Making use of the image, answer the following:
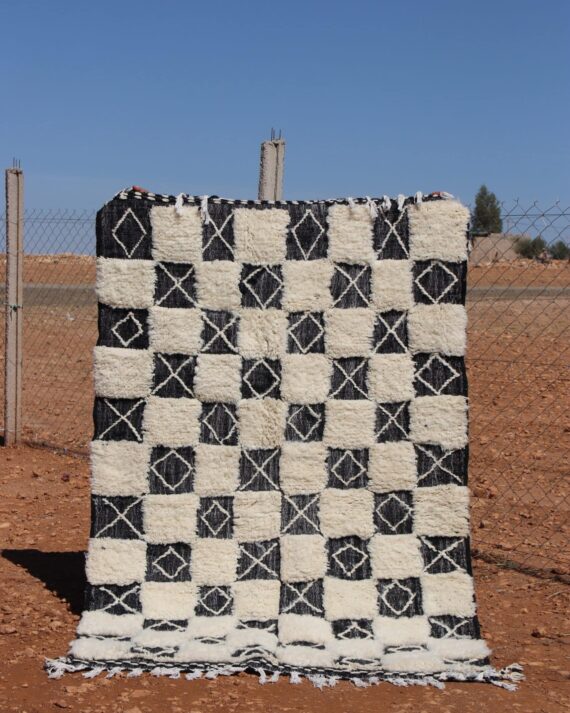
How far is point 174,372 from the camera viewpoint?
383 centimetres

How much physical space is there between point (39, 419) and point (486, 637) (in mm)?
5545

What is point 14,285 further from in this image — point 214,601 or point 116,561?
point 214,601

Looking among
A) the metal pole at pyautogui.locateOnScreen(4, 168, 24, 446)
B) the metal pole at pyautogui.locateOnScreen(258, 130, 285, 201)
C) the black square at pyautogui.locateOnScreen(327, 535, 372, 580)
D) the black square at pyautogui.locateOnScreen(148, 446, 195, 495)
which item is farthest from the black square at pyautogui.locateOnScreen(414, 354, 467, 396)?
the metal pole at pyautogui.locateOnScreen(4, 168, 24, 446)

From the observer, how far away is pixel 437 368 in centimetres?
382

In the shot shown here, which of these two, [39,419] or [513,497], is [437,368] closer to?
[513,497]

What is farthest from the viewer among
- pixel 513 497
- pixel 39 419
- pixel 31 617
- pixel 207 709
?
pixel 39 419

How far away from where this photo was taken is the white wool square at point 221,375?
12.5 feet

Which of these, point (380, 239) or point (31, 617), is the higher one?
point (380, 239)

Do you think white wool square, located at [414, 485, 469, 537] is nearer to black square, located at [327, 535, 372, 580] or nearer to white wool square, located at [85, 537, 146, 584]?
black square, located at [327, 535, 372, 580]

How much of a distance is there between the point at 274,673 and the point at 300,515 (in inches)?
25.4

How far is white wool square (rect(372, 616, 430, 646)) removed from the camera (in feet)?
12.1

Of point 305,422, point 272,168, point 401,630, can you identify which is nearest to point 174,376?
point 305,422

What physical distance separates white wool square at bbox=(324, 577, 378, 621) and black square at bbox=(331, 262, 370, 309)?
3.81ft

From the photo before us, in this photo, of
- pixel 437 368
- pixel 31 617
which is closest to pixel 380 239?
pixel 437 368
